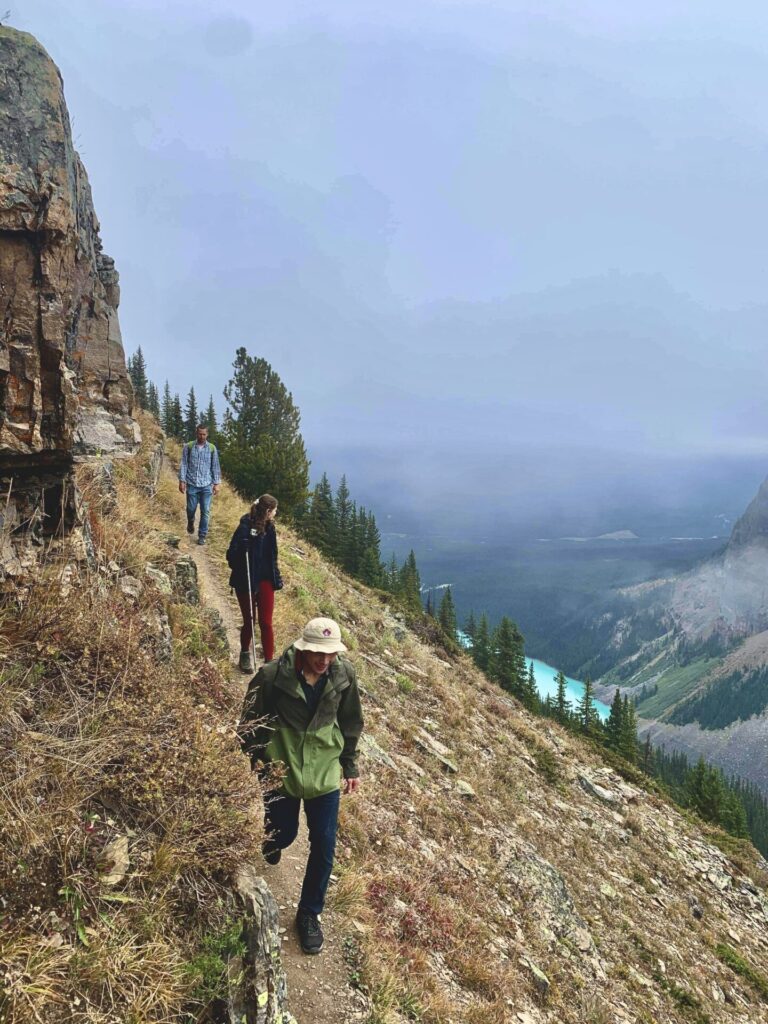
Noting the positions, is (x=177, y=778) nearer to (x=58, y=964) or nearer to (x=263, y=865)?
(x=58, y=964)

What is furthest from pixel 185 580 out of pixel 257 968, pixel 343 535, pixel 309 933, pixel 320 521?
pixel 343 535

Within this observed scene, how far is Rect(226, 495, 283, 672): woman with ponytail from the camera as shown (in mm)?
7742

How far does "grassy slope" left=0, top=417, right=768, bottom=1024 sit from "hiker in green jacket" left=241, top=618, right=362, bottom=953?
368mm

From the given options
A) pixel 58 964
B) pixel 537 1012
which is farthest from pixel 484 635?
pixel 58 964

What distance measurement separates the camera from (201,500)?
13.0 m

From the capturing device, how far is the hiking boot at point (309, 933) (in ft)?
14.2

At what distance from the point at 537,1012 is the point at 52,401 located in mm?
8699

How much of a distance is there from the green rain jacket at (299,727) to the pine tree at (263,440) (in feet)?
80.6

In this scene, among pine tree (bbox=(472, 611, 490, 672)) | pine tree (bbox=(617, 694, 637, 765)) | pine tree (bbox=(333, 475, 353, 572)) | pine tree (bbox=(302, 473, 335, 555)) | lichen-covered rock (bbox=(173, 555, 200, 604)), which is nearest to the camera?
lichen-covered rock (bbox=(173, 555, 200, 604))

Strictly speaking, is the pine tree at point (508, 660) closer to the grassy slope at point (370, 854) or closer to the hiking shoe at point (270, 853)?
the grassy slope at point (370, 854)

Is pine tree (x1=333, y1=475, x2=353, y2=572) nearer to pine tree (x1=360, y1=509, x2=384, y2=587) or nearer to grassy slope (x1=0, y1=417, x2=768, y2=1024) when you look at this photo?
pine tree (x1=360, y1=509, x2=384, y2=587)

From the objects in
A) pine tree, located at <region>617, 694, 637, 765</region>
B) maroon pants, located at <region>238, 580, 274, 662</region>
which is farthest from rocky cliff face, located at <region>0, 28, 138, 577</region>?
pine tree, located at <region>617, 694, 637, 765</region>

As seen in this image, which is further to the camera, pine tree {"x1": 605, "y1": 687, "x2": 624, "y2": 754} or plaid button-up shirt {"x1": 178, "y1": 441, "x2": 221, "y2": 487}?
pine tree {"x1": 605, "y1": 687, "x2": 624, "y2": 754}

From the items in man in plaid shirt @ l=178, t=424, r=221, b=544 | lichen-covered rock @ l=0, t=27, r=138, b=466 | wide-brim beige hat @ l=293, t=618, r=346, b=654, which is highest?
lichen-covered rock @ l=0, t=27, r=138, b=466
